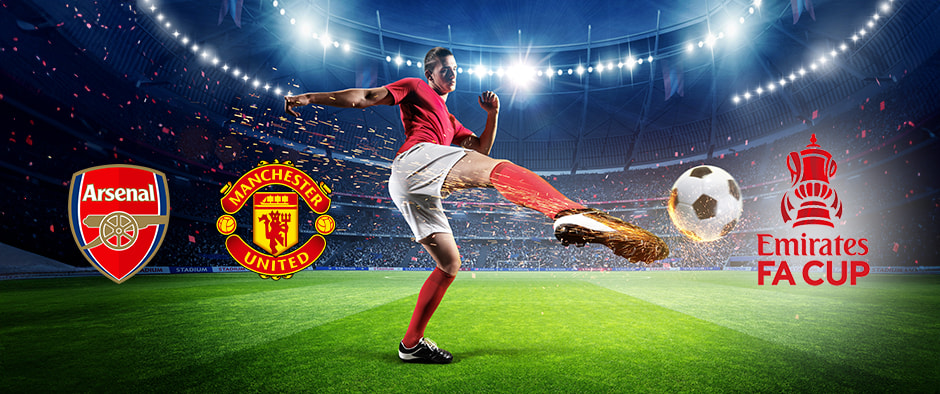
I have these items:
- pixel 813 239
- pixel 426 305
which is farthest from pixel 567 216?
pixel 813 239

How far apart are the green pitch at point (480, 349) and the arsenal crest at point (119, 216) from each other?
2139 mm

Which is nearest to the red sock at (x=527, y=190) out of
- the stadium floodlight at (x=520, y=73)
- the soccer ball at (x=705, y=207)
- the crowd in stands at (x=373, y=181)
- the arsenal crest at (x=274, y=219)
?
the soccer ball at (x=705, y=207)

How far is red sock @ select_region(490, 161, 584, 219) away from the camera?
200 centimetres

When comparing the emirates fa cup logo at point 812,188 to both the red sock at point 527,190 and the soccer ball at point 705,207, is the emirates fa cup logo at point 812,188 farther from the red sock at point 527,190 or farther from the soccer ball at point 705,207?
the red sock at point 527,190

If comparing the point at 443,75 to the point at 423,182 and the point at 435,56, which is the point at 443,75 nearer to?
the point at 435,56

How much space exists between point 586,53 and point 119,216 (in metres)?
25.8

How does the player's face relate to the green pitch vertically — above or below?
above

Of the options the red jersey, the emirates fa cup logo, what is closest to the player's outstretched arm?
the red jersey

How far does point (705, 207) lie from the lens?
427cm

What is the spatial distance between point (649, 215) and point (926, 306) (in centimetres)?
2901

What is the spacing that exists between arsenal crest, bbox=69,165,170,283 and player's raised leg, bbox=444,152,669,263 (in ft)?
30.1

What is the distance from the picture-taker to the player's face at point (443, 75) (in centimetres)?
276

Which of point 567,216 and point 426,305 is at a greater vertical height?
point 567,216

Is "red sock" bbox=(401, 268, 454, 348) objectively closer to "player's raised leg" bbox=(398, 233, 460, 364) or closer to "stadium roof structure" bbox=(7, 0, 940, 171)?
"player's raised leg" bbox=(398, 233, 460, 364)
